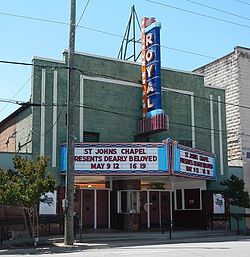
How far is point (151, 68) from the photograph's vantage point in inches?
1174

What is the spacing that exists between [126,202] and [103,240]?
6.39 metres

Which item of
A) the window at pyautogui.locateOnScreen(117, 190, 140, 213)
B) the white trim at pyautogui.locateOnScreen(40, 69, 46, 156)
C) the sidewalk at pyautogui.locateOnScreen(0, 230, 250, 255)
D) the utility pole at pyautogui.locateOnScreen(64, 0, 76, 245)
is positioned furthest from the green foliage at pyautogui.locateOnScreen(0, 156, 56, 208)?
the window at pyautogui.locateOnScreen(117, 190, 140, 213)

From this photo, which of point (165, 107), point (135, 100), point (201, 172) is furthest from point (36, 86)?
point (201, 172)

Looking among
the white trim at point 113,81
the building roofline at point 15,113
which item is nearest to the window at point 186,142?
the white trim at point 113,81

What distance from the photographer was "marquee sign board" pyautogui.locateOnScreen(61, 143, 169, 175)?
89.6ft

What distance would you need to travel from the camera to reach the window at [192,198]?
33831mm

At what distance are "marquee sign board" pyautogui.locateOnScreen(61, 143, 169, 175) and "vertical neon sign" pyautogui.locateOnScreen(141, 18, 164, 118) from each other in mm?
2898

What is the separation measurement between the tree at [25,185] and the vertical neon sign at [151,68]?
9090mm

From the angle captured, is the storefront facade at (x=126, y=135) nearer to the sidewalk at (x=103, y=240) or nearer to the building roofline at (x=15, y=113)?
the building roofline at (x=15, y=113)

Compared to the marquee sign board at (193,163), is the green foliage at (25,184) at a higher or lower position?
lower

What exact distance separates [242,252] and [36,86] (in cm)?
1591

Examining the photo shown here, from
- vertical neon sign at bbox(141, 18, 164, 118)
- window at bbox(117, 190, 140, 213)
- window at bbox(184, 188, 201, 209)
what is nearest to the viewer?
vertical neon sign at bbox(141, 18, 164, 118)

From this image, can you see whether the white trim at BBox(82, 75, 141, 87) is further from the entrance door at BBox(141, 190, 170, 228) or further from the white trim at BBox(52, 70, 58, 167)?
the entrance door at BBox(141, 190, 170, 228)

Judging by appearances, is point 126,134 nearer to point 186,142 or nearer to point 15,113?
point 186,142
